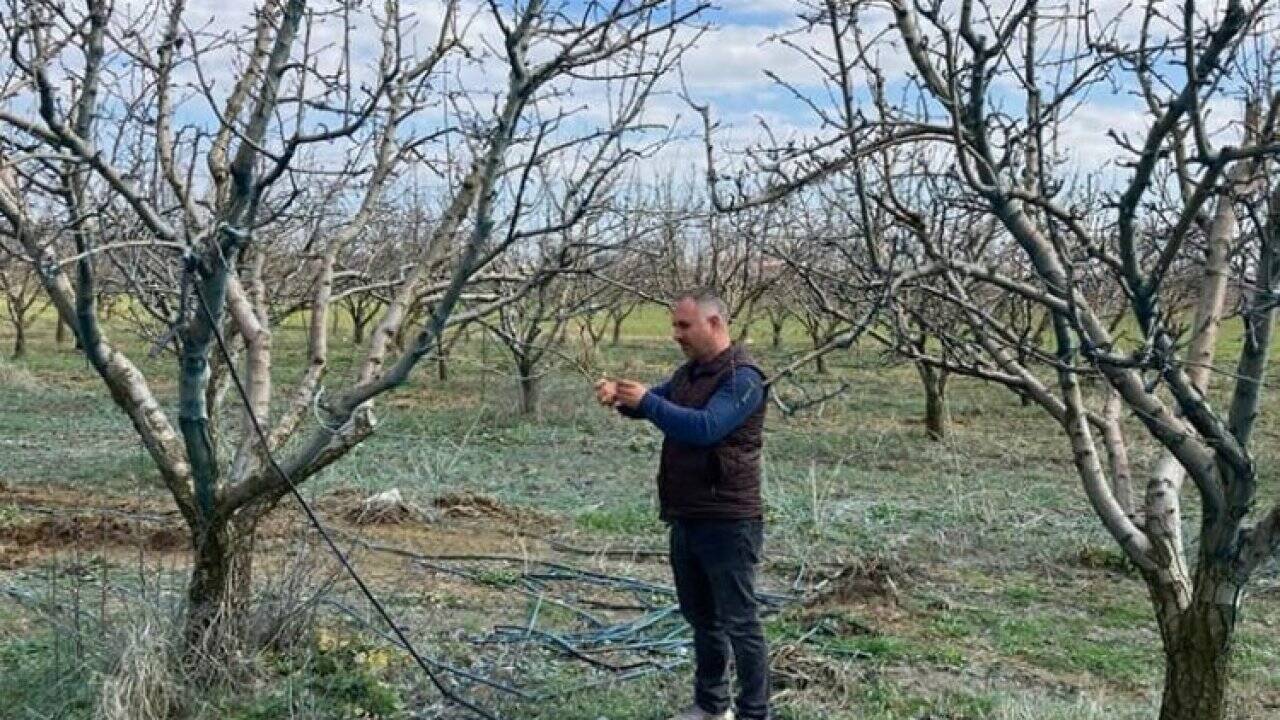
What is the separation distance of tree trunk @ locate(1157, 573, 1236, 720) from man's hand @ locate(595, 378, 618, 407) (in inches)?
74.4

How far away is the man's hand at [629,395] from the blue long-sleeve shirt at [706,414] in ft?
0.05

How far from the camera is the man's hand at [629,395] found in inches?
180

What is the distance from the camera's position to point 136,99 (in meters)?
5.36

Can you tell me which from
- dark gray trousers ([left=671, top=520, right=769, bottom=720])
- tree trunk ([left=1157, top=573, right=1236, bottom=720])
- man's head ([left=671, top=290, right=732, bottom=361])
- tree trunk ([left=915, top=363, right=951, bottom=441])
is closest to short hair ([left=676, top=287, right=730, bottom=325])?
man's head ([left=671, top=290, right=732, bottom=361])

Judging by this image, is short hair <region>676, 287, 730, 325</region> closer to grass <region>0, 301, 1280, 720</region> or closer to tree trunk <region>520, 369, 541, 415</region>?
grass <region>0, 301, 1280, 720</region>

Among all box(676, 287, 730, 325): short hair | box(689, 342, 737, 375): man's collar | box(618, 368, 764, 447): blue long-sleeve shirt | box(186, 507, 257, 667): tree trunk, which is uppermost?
box(676, 287, 730, 325): short hair

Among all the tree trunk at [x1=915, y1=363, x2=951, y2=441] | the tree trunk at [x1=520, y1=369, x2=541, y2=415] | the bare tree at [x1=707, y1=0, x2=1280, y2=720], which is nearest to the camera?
the bare tree at [x1=707, y1=0, x2=1280, y2=720]

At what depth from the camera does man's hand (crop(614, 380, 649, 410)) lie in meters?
4.57

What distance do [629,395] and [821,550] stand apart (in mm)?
4644

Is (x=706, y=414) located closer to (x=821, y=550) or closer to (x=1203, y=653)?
(x=1203, y=653)

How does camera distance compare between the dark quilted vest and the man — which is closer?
the man

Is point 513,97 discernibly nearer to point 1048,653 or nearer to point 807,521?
point 1048,653

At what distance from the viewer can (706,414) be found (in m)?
4.55

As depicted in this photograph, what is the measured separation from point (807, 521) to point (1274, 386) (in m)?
17.3
